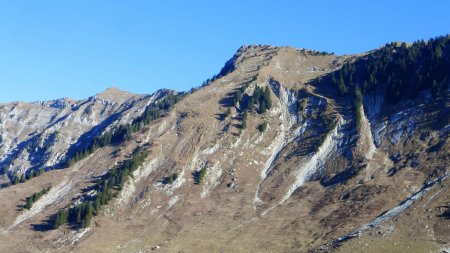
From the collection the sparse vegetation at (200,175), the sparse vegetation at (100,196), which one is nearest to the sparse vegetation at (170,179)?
the sparse vegetation at (200,175)

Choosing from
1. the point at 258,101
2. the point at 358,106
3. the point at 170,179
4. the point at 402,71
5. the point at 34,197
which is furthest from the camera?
the point at 258,101

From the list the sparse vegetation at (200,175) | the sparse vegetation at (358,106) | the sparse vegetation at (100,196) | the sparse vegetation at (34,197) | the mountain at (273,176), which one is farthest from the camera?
the sparse vegetation at (358,106)

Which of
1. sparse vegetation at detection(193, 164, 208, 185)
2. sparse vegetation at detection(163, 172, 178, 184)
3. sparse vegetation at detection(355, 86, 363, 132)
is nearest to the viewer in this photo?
sparse vegetation at detection(163, 172, 178, 184)

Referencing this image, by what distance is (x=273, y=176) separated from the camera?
125m

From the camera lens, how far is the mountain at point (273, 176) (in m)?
91.2

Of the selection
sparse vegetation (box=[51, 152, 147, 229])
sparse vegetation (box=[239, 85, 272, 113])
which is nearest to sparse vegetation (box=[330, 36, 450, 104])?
sparse vegetation (box=[239, 85, 272, 113])

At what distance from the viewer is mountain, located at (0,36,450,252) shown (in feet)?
299

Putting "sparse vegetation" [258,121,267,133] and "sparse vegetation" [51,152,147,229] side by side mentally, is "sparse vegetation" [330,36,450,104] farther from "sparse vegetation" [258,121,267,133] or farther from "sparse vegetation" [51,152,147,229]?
"sparse vegetation" [51,152,147,229]

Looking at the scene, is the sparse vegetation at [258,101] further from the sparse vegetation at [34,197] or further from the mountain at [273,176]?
the sparse vegetation at [34,197]

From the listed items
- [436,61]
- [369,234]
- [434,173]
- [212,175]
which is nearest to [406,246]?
[369,234]

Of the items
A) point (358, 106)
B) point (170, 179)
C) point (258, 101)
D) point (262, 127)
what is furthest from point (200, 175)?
point (358, 106)

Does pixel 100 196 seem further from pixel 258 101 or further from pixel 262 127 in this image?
pixel 258 101

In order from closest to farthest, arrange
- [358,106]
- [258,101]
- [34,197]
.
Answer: [34,197]
[358,106]
[258,101]

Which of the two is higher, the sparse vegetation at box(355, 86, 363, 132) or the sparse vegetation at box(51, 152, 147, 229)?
the sparse vegetation at box(355, 86, 363, 132)
